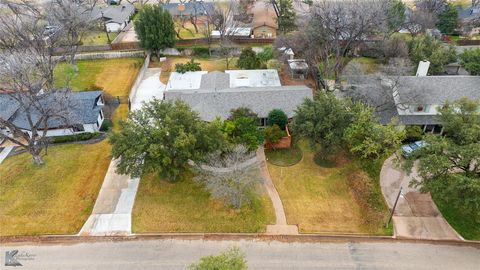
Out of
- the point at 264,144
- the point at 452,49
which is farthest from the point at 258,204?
the point at 452,49

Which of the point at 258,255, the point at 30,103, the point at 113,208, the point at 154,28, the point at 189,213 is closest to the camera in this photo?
the point at 258,255

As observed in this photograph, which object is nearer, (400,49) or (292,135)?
(292,135)

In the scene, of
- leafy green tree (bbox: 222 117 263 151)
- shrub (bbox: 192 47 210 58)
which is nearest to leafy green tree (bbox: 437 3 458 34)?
shrub (bbox: 192 47 210 58)

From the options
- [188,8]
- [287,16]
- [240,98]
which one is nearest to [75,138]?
[240,98]

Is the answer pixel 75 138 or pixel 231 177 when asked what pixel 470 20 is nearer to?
pixel 231 177

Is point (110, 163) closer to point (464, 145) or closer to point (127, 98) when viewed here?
point (127, 98)

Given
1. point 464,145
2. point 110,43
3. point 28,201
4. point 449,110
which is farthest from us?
point 110,43

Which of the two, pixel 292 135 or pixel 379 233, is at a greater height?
pixel 292 135
